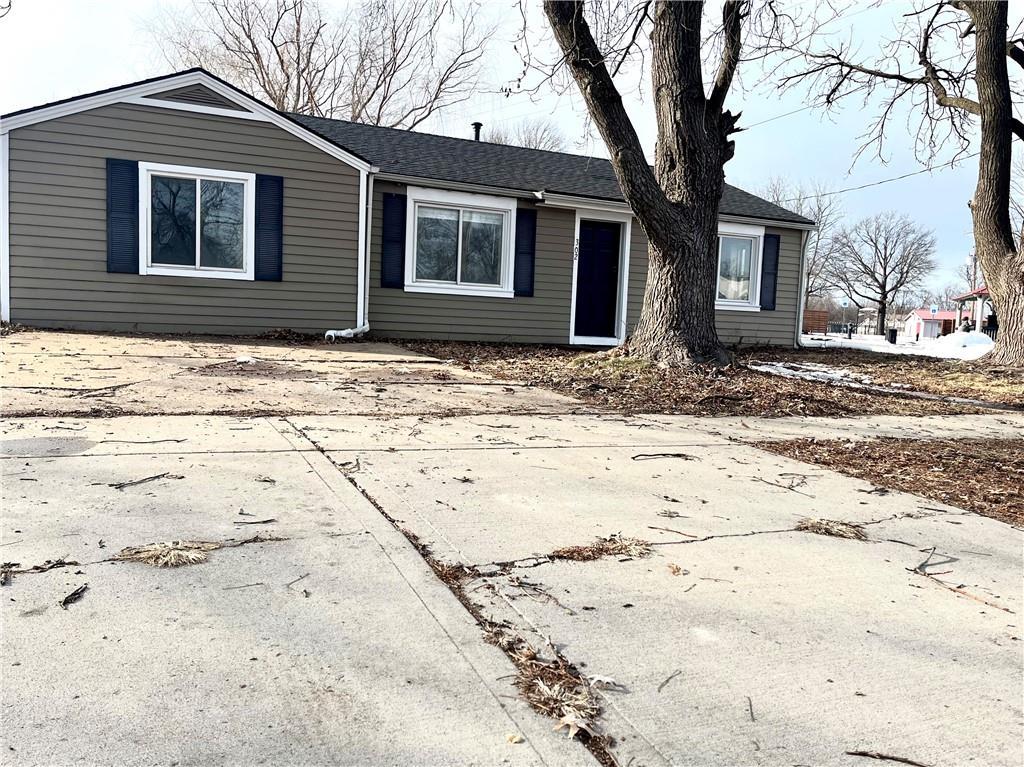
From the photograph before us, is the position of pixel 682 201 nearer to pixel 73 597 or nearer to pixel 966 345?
pixel 73 597

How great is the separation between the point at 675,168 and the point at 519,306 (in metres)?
4.90

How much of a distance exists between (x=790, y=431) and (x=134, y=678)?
5.02 m

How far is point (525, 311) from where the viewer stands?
1309 centimetres

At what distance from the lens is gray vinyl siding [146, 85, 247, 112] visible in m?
10.1

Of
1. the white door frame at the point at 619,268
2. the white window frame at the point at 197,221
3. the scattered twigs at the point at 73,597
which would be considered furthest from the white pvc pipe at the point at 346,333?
the scattered twigs at the point at 73,597

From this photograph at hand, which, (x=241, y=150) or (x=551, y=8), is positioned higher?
(x=551, y=8)

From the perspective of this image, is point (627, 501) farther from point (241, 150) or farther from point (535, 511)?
point (241, 150)

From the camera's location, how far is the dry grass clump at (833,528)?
10.6 feet

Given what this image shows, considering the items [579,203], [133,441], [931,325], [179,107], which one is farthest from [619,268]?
[931,325]

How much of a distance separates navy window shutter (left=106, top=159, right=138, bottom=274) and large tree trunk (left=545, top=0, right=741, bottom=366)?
20.0 ft

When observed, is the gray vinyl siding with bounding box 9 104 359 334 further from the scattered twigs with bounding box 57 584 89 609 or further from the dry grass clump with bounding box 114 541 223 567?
the scattered twigs with bounding box 57 584 89 609

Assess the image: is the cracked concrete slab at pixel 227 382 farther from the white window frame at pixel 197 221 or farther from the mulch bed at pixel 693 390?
the white window frame at pixel 197 221

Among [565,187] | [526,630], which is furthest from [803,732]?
[565,187]

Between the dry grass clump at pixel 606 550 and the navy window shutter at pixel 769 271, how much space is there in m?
13.3
